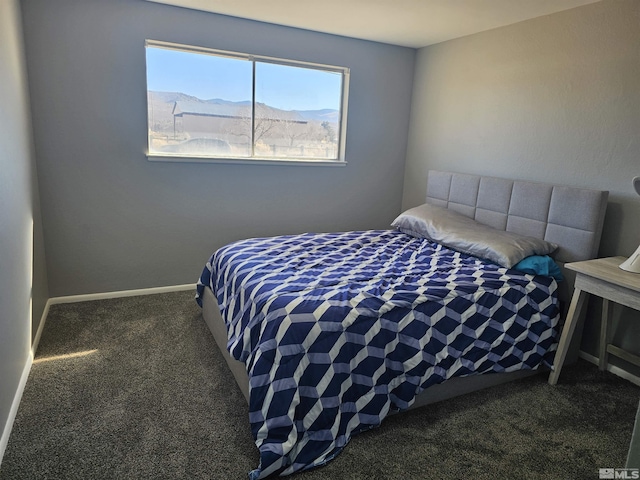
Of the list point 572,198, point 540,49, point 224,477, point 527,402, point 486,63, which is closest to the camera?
point 224,477

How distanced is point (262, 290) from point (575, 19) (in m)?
2.76

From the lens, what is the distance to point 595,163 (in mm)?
2756

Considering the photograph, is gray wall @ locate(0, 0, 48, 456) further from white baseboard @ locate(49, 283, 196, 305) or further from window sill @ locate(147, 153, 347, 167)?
window sill @ locate(147, 153, 347, 167)

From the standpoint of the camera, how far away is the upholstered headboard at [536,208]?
2631 mm

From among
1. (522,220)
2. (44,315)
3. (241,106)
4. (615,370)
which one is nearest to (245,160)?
(241,106)

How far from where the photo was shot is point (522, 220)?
3041 mm

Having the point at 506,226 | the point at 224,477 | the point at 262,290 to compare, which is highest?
the point at 506,226

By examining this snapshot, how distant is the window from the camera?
3426mm

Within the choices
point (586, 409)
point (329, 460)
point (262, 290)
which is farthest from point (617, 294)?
point (262, 290)

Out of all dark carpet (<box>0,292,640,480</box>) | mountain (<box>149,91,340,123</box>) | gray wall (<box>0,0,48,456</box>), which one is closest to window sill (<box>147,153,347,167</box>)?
mountain (<box>149,91,340,123</box>)

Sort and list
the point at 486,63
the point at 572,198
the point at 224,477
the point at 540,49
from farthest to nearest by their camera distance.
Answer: the point at 486,63
the point at 540,49
the point at 572,198
the point at 224,477

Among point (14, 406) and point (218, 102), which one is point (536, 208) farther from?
point (14, 406)

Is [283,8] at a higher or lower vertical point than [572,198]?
higher

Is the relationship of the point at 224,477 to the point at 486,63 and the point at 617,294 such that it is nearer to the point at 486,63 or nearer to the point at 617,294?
the point at 617,294
